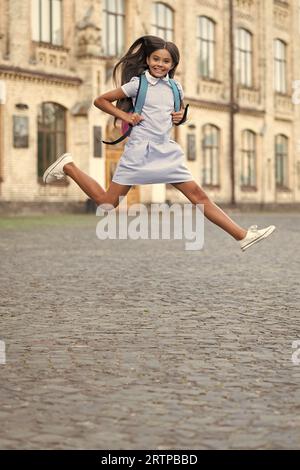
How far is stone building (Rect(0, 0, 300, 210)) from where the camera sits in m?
28.5

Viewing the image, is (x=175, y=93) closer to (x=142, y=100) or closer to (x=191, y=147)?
(x=142, y=100)

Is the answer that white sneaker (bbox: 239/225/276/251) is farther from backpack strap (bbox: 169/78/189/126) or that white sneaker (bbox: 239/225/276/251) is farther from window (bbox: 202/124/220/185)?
window (bbox: 202/124/220/185)

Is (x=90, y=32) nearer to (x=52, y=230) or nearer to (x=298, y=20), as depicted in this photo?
(x=52, y=230)

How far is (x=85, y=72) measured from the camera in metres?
30.4

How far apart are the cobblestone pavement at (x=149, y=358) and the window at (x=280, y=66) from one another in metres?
31.9

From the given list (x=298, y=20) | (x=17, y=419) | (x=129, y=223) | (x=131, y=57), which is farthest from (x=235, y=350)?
(x=298, y=20)

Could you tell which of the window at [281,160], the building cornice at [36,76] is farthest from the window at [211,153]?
the building cornice at [36,76]

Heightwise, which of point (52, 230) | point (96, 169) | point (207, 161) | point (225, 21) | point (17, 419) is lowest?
point (17, 419)

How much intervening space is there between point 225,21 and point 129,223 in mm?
16973

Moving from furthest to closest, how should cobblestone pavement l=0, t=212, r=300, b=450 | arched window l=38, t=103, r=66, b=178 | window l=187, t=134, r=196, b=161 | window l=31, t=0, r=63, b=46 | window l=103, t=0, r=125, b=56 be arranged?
window l=187, t=134, r=196, b=161 → window l=103, t=0, r=125, b=56 → arched window l=38, t=103, r=66, b=178 → window l=31, t=0, r=63, b=46 → cobblestone pavement l=0, t=212, r=300, b=450

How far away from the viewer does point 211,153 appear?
36906 mm

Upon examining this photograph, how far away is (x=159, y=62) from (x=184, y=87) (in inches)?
1134

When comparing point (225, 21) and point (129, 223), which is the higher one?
point (225, 21)

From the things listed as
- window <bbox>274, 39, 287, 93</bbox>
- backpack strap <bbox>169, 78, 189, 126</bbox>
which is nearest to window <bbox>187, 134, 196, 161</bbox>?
window <bbox>274, 39, 287, 93</bbox>
